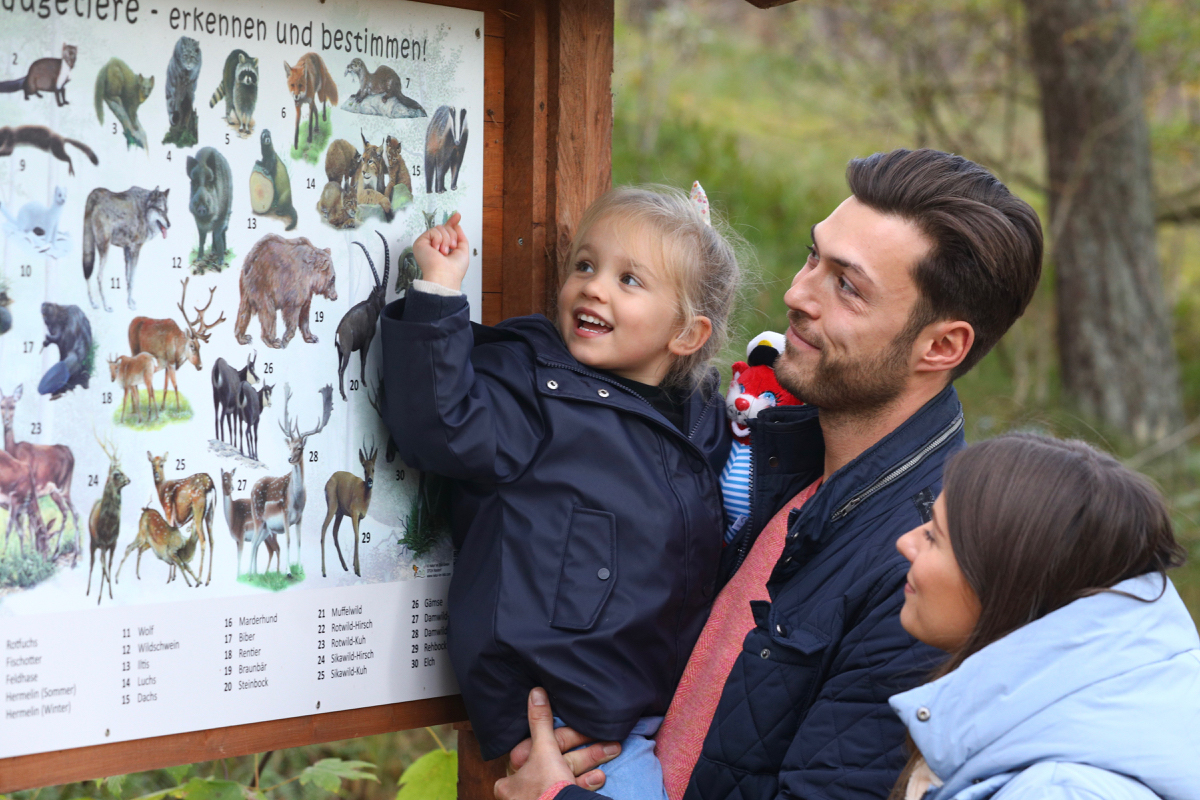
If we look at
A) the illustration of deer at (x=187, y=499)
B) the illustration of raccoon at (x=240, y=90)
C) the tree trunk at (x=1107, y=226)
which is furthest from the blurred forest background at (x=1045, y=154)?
the illustration of deer at (x=187, y=499)

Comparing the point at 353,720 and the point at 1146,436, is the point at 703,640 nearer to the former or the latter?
the point at 353,720

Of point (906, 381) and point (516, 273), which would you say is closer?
point (906, 381)

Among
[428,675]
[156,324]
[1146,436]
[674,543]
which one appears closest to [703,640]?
[674,543]

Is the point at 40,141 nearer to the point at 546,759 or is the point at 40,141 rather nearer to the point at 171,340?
the point at 171,340

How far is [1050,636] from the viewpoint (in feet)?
4.71

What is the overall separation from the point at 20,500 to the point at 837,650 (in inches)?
56.1

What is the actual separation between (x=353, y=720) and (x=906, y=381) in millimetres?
1328

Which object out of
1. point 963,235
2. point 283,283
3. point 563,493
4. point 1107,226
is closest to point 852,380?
point 963,235

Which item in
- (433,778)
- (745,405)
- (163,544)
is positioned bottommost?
(433,778)

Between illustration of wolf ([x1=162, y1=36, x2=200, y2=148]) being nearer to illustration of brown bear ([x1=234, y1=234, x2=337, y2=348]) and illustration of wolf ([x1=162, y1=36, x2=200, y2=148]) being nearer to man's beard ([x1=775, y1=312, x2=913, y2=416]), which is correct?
illustration of brown bear ([x1=234, y1=234, x2=337, y2=348])

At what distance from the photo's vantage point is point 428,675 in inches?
88.2

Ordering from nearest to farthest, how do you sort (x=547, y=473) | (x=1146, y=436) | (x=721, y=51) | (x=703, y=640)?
(x=547, y=473) < (x=703, y=640) < (x=1146, y=436) < (x=721, y=51)

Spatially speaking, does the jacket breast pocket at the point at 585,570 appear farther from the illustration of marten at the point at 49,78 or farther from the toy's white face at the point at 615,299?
the illustration of marten at the point at 49,78

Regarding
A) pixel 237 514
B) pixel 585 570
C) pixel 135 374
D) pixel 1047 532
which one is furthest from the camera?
pixel 585 570
